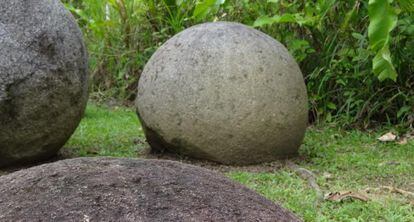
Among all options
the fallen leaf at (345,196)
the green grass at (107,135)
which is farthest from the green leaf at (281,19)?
the fallen leaf at (345,196)

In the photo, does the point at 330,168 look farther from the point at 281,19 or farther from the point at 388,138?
the point at 281,19

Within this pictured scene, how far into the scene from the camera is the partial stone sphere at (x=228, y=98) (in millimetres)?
4801

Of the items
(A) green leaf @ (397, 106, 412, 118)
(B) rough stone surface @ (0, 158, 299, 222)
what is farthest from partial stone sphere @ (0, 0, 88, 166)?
(A) green leaf @ (397, 106, 412, 118)

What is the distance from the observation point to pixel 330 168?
4.93 meters

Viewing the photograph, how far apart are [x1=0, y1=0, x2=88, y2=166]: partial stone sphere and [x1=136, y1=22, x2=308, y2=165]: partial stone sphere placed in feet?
2.11

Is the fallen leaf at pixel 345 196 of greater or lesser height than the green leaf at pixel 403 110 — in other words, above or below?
above

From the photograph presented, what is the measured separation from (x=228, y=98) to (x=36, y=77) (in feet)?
4.12

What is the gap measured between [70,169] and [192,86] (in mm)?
2712

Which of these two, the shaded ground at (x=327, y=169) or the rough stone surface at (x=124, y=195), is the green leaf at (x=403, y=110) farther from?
the rough stone surface at (x=124, y=195)

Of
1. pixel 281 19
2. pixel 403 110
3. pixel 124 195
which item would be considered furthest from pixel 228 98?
pixel 124 195

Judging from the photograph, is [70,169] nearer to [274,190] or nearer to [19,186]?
[19,186]

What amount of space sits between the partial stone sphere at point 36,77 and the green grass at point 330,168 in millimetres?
705

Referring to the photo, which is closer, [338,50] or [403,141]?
[403,141]

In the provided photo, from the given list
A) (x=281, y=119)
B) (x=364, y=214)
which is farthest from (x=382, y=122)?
(x=364, y=214)
